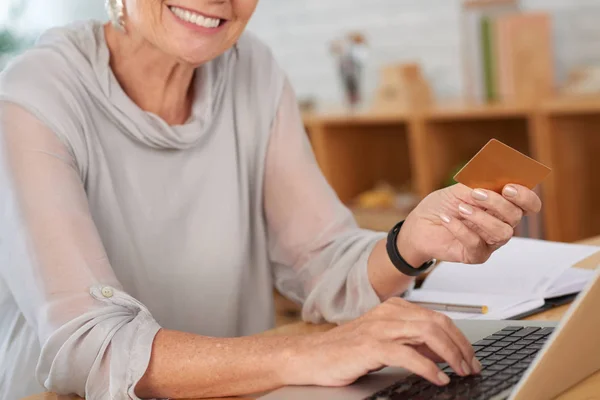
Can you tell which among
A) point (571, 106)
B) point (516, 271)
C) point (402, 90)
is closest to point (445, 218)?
point (516, 271)

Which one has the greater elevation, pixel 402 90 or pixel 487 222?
pixel 487 222

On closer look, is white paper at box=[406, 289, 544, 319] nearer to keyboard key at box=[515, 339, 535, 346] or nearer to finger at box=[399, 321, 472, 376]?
keyboard key at box=[515, 339, 535, 346]

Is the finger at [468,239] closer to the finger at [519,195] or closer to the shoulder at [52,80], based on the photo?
the finger at [519,195]

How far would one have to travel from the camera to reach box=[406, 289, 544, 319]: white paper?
1.32 meters

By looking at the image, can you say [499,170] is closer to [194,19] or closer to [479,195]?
[479,195]

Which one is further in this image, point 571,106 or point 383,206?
point 383,206

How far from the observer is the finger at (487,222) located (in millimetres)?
1189

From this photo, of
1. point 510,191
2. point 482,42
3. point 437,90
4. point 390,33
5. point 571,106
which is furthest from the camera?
point 390,33

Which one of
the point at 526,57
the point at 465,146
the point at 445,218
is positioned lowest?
the point at 465,146

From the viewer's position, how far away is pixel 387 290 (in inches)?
56.0

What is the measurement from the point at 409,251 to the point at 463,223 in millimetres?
155

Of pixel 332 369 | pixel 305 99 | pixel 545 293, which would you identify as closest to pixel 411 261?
pixel 545 293

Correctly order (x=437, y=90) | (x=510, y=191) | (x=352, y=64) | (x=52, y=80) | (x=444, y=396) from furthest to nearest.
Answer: (x=437, y=90) < (x=352, y=64) < (x=52, y=80) < (x=510, y=191) < (x=444, y=396)

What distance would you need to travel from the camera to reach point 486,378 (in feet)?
3.18
